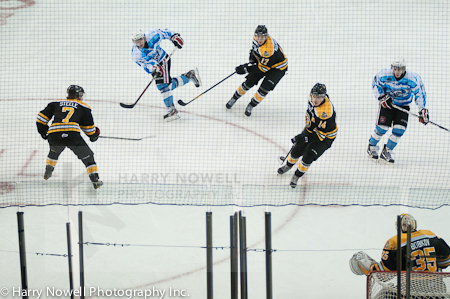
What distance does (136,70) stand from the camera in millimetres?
8641

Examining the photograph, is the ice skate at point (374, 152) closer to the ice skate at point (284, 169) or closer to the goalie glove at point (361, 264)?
the ice skate at point (284, 169)

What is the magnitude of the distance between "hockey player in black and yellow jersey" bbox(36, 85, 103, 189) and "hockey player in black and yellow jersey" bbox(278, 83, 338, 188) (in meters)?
1.94

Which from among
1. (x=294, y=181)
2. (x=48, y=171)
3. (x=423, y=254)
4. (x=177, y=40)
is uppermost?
(x=177, y=40)

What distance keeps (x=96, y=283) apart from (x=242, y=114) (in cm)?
363

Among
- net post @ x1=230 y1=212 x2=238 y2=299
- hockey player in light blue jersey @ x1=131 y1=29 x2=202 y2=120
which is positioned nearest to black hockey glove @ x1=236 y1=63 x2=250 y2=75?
hockey player in light blue jersey @ x1=131 y1=29 x2=202 y2=120

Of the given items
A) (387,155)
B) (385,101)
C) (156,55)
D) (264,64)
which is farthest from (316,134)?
(156,55)

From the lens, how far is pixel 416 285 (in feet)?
10.6

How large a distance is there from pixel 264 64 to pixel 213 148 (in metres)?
1.17

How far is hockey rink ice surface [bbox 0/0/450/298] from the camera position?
4.16 metres

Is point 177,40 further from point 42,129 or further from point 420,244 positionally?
point 420,244

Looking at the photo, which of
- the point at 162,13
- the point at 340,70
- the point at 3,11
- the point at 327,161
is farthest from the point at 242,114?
the point at 3,11

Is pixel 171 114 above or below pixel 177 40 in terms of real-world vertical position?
below

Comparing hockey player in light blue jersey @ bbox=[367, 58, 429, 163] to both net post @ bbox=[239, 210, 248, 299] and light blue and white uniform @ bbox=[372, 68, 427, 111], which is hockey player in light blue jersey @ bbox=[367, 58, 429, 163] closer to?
light blue and white uniform @ bbox=[372, 68, 427, 111]

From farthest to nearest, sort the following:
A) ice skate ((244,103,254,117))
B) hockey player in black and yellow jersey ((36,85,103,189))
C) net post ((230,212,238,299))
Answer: ice skate ((244,103,254,117)), hockey player in black and yellow jersey ((36,85,103,189)), net post ((230,212,238,299))
